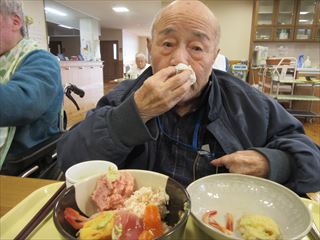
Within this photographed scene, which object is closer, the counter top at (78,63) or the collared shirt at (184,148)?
the collared shirt at (184,148)

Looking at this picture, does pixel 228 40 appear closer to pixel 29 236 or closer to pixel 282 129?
pixel 282 129

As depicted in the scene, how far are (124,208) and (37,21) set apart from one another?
261 inches

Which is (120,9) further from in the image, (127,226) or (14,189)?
(127,226)

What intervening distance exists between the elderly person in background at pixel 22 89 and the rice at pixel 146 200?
0.69 meters

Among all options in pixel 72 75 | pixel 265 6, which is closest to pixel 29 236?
pixel 72 75

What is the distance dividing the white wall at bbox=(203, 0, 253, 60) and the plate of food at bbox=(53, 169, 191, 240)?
634 centimetres

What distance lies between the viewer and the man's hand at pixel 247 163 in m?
0.71

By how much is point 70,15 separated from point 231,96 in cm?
837

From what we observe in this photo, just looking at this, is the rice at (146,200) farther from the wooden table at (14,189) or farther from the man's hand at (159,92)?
the wooden table at (14,189)

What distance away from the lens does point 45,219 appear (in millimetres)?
559

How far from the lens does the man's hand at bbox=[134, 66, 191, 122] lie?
0.66 metres

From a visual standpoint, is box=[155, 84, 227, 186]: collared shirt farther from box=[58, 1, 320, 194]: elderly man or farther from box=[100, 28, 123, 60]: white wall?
box=[100, 28, 123, 60]: white wall

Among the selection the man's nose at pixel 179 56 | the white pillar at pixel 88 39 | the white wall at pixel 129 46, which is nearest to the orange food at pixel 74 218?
the man's nose at pixel 179 56

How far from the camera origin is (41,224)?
0.55 meters
